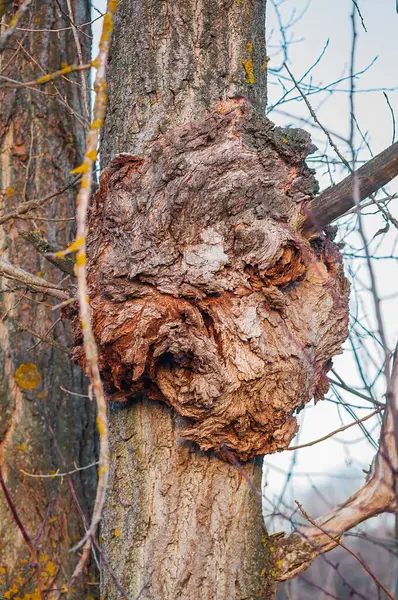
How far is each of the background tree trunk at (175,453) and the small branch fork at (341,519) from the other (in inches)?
3.4

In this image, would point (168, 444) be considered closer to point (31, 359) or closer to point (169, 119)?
point (169, 119)

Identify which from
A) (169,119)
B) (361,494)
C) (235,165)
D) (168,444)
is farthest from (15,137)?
(361,494)

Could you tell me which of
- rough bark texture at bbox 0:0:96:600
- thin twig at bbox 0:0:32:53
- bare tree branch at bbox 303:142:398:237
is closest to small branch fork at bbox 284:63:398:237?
bare tree branch at bbox 303:142:398:237

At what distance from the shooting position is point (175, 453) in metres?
2.14

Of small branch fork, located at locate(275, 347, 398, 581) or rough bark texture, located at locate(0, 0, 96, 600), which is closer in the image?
small branch fork, located at locate(275, 347, 398, 581)

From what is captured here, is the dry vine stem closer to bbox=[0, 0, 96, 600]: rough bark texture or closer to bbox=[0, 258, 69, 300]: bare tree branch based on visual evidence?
bbox=[0, 258, 69, 300]: bare tree branch

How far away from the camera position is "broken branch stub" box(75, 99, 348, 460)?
201 centimetres

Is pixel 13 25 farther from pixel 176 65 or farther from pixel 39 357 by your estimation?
pixel 39 357

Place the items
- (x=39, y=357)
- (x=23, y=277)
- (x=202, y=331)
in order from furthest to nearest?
1. (x=39, y=357)
2. (x=23, y=277)
3. (x=202, y=331)

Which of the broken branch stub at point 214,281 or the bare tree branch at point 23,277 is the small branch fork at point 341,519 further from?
the bare tree branch at point 23,277

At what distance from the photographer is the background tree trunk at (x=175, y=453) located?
2.09 m

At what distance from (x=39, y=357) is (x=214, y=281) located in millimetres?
1860

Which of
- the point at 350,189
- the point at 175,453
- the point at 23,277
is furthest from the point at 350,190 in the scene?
the point at 23,277

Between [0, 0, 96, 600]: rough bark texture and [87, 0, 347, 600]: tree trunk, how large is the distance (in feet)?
3.90
